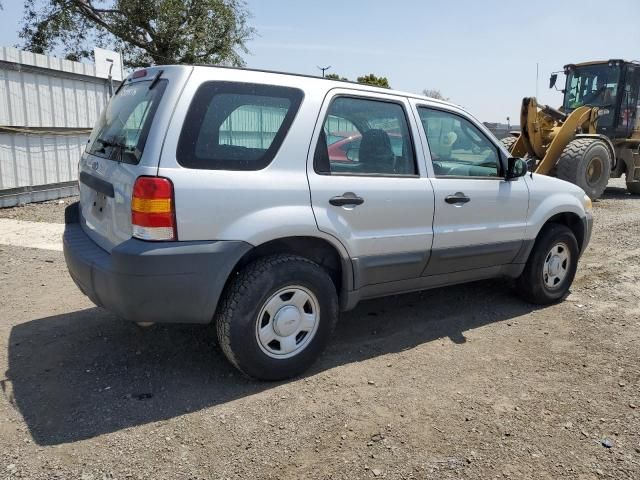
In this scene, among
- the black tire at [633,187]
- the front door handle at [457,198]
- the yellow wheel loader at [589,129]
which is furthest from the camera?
the black tire at [633,187]

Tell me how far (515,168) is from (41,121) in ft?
26.4

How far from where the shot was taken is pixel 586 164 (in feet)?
37.4

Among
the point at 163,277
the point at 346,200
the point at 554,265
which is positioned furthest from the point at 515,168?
the point at 163,277

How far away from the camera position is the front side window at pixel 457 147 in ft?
13.5

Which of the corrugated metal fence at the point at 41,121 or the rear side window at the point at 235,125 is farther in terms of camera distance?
the corrugated metal fence at the point at 41,121

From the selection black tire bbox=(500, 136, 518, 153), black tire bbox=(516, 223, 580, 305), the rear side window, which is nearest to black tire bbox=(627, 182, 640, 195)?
black tire bbox=(500, 136, 518, 153)

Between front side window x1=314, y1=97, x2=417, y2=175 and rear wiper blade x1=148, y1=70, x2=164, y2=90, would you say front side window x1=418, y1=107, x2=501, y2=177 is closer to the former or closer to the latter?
front side window x1=314, y1=97, x2=417, y2=175

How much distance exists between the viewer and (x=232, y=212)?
3.10m

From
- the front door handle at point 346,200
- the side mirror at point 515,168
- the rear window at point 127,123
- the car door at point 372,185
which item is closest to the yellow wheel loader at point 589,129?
the side mirror at point 515,168

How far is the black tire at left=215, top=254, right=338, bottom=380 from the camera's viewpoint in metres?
3.22

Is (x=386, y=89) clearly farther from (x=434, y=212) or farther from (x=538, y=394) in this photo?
(x=538, y=394)

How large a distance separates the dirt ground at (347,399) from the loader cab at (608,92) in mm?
9356

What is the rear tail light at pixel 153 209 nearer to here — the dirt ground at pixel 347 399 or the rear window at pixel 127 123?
the rear window at pixel 127 123

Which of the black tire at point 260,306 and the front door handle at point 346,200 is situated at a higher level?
the front door handle at point 346,200
